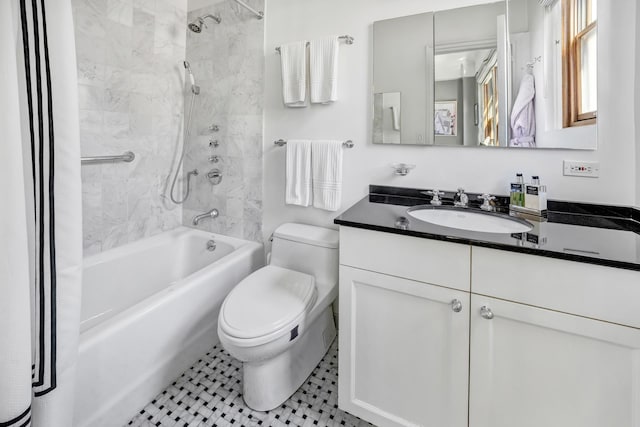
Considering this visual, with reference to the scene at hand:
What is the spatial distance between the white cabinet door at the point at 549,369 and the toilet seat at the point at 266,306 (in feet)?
2.30

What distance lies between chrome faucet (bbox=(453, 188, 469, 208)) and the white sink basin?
38 mm

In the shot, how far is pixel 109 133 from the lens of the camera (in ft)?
6.19

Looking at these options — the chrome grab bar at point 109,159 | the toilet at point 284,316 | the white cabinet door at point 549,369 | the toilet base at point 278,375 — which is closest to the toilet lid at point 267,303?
the toilet at point 284,316

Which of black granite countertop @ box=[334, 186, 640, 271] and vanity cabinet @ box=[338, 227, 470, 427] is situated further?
vanity cabinet @ box=[338, 227, 470, 427]

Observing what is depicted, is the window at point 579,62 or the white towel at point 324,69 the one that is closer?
the window at point 579,62

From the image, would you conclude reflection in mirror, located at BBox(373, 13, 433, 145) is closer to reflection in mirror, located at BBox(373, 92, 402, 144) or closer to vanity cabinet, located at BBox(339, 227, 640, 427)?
reflection in mirror, located at BBox(373, 92, 402, 144)

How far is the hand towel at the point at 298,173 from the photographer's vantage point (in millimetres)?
1813

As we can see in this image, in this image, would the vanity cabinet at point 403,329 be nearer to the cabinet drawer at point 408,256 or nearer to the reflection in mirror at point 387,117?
the cabinet drawer at point 408,256

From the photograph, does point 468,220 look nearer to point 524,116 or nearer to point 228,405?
point 524,116

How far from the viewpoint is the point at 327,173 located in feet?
5.77

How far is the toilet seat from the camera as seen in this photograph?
121 cm

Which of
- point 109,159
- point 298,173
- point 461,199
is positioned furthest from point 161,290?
point 461,199

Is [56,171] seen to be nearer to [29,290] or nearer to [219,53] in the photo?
[29,290]

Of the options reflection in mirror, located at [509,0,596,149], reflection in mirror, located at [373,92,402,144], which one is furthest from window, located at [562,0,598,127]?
reflection in mirror, located at [373,92,402,144]
